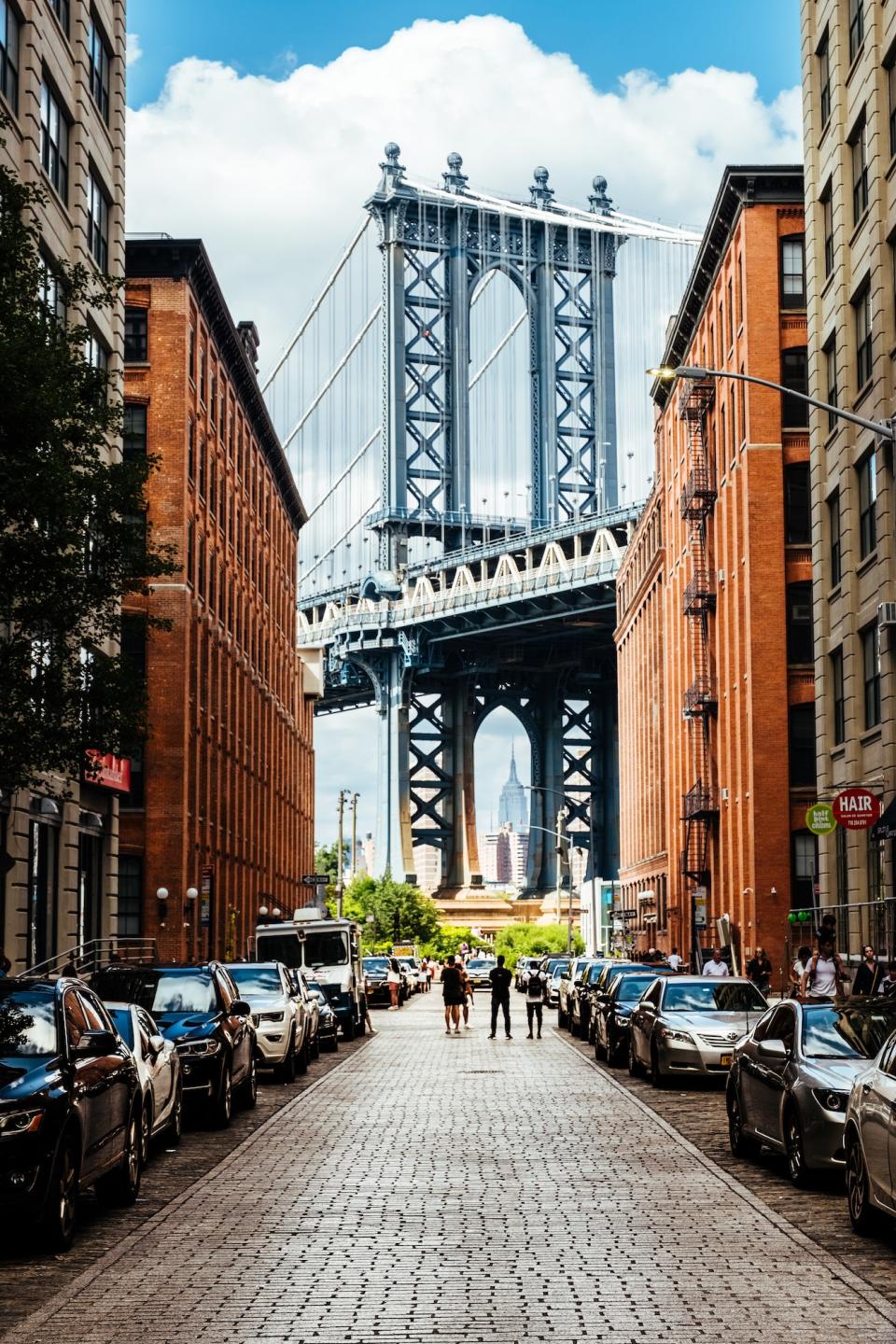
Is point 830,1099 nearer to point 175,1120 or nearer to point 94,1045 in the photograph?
point 94,1045

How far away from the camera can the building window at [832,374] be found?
1555 inches

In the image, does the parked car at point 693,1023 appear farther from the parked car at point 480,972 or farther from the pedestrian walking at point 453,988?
the parked car at point 480,972

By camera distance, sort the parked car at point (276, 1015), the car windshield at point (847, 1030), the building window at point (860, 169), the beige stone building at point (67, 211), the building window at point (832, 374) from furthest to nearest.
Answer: the building window at point (832, 374) → the building window at point (860, 169) → the beige stone building at point (67, 211) → the parked car at point (276, 1015) → the car windshield at point (847, 1030)

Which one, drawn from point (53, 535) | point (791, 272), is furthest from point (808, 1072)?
point (791, 272)

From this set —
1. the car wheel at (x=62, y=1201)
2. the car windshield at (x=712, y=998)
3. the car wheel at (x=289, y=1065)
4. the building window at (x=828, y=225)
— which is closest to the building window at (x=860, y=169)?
the building window at (x=828, y=225)

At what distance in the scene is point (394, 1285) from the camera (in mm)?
10461

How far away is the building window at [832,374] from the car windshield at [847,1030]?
83.1ft

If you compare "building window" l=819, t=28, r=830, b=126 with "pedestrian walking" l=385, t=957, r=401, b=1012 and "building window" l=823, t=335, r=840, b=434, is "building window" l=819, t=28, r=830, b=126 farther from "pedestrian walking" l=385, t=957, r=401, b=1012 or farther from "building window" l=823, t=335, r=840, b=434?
"pedestrian walking" l=385, t=957, r=401, b=1012

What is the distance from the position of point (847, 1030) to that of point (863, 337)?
25.0m

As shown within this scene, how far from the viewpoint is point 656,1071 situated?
24.9m

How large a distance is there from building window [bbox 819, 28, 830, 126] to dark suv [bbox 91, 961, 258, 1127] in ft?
88.0

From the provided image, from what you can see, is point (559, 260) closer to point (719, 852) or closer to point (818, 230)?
point (719, 852)

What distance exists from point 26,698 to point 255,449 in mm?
A: 61166

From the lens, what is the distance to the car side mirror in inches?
496
